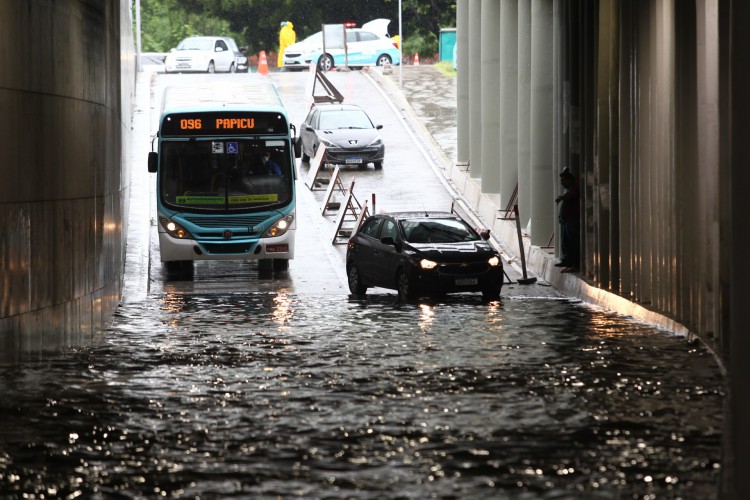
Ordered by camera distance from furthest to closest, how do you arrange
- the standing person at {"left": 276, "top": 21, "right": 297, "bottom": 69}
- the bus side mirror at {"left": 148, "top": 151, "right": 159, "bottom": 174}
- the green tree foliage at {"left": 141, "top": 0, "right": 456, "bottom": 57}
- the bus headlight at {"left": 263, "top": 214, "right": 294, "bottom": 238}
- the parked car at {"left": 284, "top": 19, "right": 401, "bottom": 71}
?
the green tree foliage at {"left": 141, "top": 0, "right": 456, "bottom": 57}, the standing person at {"left": 276, "top": 21, "right": 297, "bottom": 69}, the parked car at {"left": 284, "top": 19, "right": 401, "bottom": 71}, the bus headlight at {"left": 263, "top": 214, "right": 294, "bottom": 238}, the bus side mirror at {"left": 148, "top": 151, "right": 159, "bottom": 174}

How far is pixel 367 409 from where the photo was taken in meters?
11.1

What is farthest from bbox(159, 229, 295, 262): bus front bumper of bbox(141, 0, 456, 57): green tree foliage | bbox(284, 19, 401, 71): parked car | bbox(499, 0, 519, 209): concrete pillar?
bbox(141, 0, 456, 57): green tree foliage

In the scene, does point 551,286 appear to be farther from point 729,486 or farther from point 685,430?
point 729,486

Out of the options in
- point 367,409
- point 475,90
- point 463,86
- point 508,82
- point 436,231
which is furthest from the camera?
point 463,86

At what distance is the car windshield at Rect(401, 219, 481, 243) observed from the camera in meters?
22.7

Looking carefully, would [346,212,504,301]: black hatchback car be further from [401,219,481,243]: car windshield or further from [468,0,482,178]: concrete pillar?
[468,0,482,178]: concrete pillar

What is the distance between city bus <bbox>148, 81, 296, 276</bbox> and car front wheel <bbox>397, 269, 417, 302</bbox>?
164 inches

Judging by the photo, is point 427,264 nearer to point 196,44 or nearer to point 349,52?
point 196,44

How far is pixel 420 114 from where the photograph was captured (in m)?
47.6

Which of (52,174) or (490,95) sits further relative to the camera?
(490,95)

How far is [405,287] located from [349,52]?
3819 centimetres

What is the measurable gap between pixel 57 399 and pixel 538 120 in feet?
58.8

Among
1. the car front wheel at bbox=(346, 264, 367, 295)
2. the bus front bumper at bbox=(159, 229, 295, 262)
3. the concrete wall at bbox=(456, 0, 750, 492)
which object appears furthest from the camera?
the bus front bumper at bbox=(159, 229, 295, 262)

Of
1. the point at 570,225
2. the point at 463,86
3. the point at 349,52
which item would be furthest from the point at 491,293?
the point at 349,52
